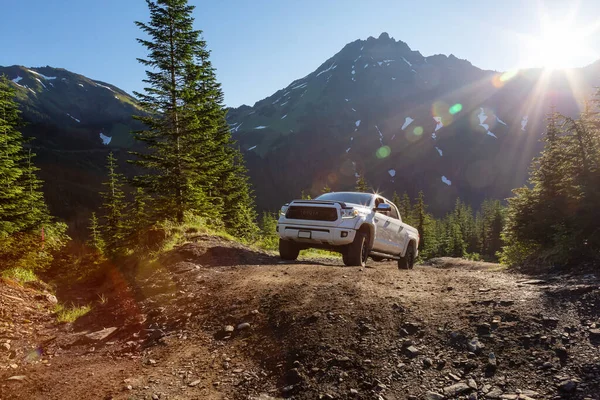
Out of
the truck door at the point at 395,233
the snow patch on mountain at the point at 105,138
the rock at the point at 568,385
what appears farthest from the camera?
the snow patch on mountain at the point at 105,138

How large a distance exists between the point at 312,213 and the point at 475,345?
5.34m

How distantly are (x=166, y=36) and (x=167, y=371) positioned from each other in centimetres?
1440

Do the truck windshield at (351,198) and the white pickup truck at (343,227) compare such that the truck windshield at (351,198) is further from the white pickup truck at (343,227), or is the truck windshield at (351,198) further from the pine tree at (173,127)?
the pine tree at (173,127)

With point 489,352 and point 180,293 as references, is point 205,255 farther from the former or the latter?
point 489,352

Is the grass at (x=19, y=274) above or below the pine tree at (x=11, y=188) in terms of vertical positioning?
below

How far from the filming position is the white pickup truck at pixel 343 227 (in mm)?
8320

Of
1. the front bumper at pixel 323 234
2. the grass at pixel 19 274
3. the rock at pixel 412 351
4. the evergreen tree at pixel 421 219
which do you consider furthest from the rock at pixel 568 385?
the evergreen tree at pixel 421 219

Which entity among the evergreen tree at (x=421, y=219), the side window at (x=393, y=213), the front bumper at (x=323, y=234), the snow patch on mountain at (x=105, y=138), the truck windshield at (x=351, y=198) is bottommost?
the evergreen tree at (x=421, y=219)

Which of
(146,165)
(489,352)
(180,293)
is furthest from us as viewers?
(146,165)

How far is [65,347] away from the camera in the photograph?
15.5 ft

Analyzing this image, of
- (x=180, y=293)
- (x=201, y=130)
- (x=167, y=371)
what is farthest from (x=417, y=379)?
(x=201, y=130)

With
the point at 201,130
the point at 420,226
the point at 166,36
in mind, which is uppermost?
the point at 166,36

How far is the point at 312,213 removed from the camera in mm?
8703

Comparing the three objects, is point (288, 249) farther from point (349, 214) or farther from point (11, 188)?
point (11, 188)
